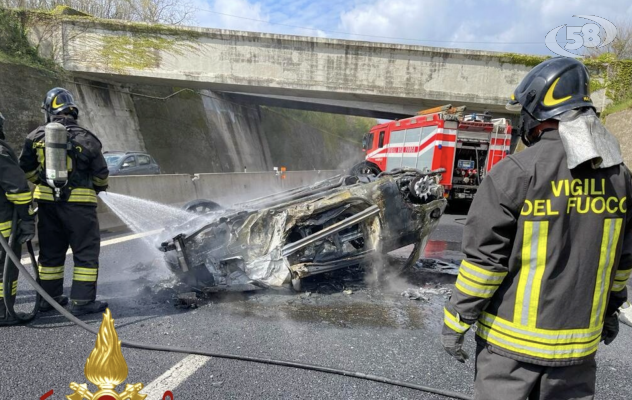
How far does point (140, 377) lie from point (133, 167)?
10927 millimetres

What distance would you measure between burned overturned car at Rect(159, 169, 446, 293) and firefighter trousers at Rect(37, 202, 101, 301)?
62 centimetres

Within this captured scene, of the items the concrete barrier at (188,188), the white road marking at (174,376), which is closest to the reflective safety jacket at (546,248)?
the white road marking at (174,376)

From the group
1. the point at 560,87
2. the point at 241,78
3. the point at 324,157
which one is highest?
the point at 241,78

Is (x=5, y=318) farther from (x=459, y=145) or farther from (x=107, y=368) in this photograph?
(x=459, y=145)

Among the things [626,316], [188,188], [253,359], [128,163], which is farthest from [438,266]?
[128,163]

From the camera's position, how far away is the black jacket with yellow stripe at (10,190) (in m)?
3.18

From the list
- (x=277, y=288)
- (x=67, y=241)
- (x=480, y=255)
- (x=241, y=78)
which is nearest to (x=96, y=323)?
(x=67, y=241)

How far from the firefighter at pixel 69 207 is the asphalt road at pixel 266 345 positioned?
0.30 m

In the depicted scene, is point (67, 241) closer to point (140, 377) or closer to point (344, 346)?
point (140, 377)

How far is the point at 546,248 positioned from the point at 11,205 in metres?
3.65

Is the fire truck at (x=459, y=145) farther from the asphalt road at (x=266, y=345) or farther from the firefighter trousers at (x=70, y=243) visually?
the firefighter trousers at (x=70, y=243)

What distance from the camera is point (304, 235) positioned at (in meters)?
4.31

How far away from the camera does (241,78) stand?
1645cm

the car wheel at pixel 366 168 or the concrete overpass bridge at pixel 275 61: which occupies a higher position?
the concrete overpass bridge at pixel 275 61
